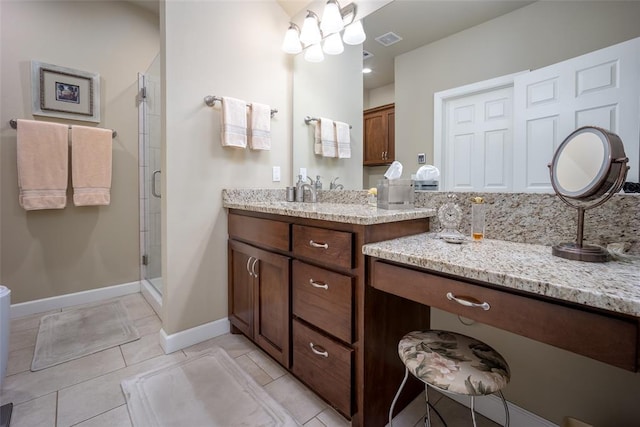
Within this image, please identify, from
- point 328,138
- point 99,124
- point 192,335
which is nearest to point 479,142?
point 328,138

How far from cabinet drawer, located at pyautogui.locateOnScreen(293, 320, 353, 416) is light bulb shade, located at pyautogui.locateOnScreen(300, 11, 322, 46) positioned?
1.94m

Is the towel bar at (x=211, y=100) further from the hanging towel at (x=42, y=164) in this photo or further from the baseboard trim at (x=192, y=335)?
the baseboard trim at (x=192, y=335)

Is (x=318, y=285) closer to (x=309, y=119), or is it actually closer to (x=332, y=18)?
(x=309, y=119)

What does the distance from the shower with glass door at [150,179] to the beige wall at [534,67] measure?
2152 millimetres

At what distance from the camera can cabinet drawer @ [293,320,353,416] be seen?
1135 mm

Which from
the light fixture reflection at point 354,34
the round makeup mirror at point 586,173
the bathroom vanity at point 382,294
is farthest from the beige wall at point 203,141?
the round makeup mirror at point 586,173

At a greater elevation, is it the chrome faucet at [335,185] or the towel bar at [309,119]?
the towel bar at [309,119]

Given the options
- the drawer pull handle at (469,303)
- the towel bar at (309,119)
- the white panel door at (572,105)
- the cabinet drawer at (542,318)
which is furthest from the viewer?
the towel bar at (309,119)

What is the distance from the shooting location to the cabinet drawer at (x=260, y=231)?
1464 millimetres

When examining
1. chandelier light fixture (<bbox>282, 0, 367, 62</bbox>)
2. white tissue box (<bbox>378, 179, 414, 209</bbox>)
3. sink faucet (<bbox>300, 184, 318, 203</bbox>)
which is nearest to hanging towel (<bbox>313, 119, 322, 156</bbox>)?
sink faucet (<bbox>300, 184, 318, 203</bbox>)

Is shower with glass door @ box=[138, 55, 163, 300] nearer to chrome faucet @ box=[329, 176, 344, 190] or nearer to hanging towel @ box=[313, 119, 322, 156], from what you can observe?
hanging towel @ box=[313, 119, 322, 156]

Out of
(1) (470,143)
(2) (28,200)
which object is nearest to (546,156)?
(1) (470,143)

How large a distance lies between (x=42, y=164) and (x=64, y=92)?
63 cm

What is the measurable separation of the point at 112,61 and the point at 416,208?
2.94 metres
